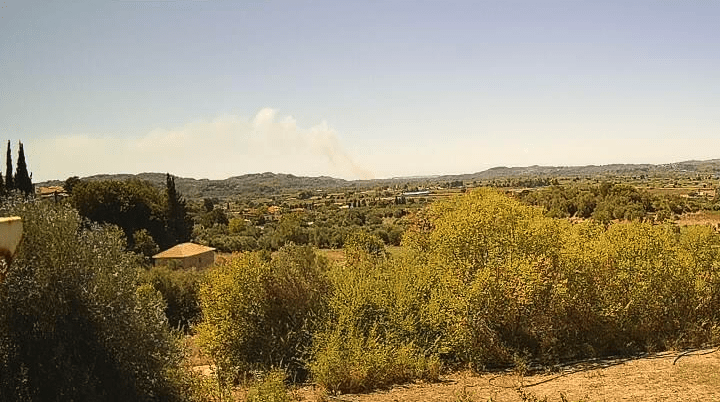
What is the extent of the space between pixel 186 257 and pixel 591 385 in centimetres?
3395

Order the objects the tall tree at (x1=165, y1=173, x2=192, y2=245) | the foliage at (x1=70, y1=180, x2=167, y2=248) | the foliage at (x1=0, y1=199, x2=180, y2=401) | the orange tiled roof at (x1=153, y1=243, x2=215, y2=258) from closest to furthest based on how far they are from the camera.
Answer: the foliage at (x1=0, y1=199, x2=180, y2=401)
the orange tiled roof at (x1=153, y1=243, x2=215, y2=258)
the foliage at (x1=70, y1=180, x2=167, y2=248)
the tall tree at (x1=165, y1=173, x2=192, y2=245)

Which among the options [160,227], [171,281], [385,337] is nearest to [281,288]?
[385,337]

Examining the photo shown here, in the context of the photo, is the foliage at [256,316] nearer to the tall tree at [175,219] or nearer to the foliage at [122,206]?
the foliage at [122,206]

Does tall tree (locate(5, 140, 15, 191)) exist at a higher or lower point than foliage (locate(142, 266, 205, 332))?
higher

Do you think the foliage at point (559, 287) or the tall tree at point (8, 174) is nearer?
the foliage at point (559, 287)

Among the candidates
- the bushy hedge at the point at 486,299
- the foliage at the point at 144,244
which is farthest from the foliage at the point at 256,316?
the foliage at the point at 144,244

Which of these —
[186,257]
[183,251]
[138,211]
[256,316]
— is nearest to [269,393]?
[256,316]

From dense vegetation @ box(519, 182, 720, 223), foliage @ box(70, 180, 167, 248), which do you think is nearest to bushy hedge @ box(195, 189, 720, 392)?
foliage @ box(70, 180, 167, 248)

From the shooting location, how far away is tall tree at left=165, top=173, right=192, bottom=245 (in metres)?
53.8

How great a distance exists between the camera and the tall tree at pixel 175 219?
2119 inches

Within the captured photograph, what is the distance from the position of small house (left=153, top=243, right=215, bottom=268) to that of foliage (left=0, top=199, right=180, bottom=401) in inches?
1154

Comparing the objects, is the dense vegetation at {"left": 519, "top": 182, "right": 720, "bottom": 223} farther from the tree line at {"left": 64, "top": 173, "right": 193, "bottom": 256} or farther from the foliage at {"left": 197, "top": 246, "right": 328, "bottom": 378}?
the foliage at {"left": 197, "top": 246, "right": 328, "bottom": 378}

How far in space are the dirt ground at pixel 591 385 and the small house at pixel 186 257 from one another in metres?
28.4

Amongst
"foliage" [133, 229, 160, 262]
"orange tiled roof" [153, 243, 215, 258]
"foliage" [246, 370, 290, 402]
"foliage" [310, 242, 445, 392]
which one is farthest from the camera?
"foliage" [133, 229, 160, 262]
